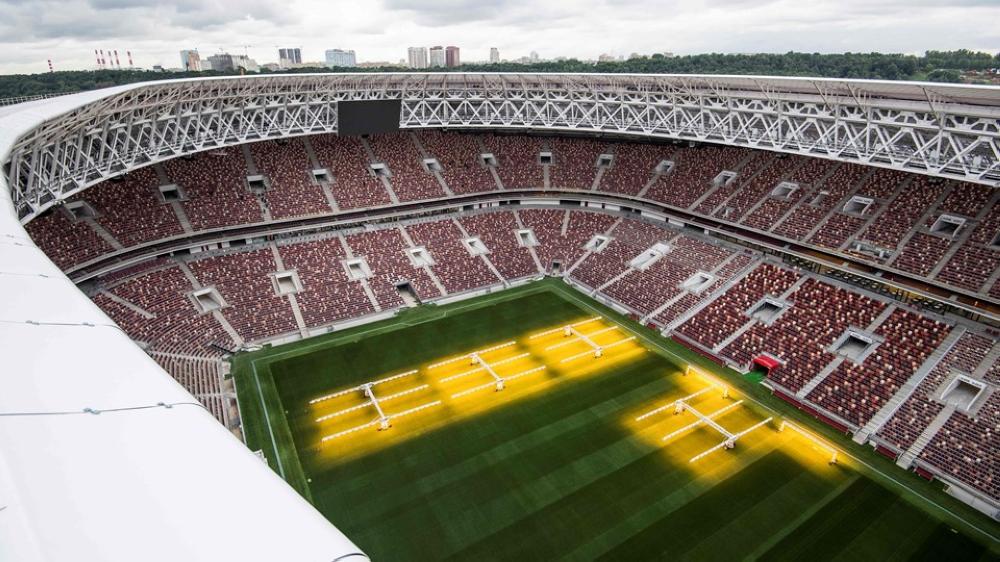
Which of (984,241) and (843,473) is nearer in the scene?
(843,473)

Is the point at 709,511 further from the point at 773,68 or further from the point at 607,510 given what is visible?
the point at 773,68

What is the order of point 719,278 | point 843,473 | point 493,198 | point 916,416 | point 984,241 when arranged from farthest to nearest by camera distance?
point 493,198 < point 719,278 < point 984,241 < point 916,416 < point 843,473

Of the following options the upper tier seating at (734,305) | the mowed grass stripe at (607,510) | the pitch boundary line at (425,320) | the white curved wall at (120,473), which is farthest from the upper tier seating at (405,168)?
the white curved wall at (120,473)

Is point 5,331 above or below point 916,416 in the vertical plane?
above

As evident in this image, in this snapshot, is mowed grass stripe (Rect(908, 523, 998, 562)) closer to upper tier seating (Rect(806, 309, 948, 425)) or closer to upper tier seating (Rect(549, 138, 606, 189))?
upper tier seating (Rect(806, 309, 948, 425))

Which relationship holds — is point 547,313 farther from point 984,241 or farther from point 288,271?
point 984,241

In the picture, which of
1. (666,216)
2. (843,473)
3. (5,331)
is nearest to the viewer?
(5,331)

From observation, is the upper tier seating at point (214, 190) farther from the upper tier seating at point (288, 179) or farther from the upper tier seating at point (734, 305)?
the upper tier seating at point (734, 305)

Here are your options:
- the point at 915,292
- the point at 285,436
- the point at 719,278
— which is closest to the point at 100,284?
the point at 285,436
